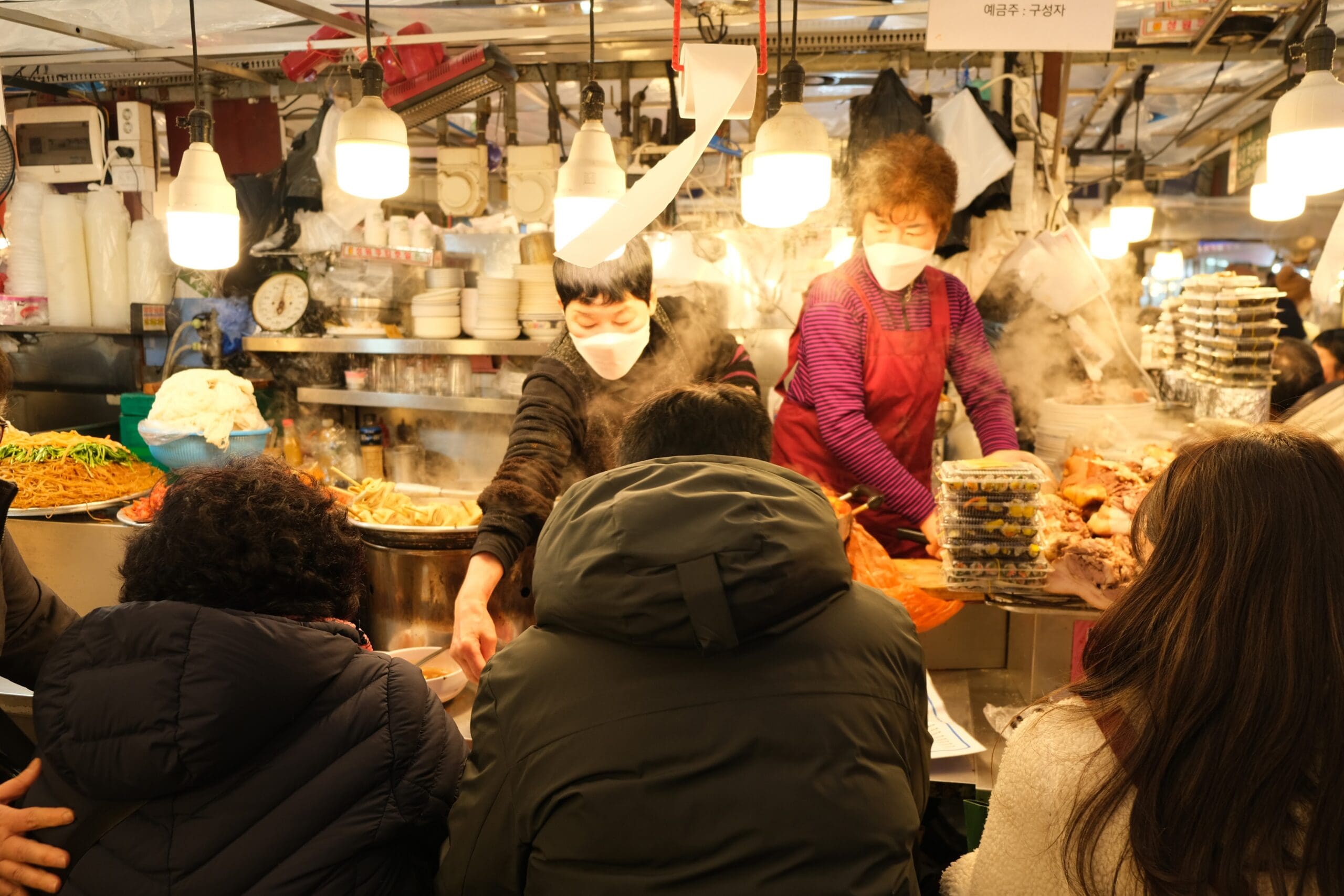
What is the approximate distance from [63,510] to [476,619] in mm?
1908

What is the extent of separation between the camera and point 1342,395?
2.42 meters

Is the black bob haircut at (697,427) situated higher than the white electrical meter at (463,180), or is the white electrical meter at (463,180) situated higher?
the white electrical meter at (463,180)

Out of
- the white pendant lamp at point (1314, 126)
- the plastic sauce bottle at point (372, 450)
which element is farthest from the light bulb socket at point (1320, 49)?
the plastic sauce bottle at point (372, 450)

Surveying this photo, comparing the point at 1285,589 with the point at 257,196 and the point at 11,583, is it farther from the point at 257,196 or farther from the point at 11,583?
the point at 257,196

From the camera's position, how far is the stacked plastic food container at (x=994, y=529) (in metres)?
Answer: 2.14

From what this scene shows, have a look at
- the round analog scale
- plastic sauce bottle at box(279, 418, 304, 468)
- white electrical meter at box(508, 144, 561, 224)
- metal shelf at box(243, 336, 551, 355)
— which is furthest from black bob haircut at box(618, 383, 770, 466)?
the round analog scale

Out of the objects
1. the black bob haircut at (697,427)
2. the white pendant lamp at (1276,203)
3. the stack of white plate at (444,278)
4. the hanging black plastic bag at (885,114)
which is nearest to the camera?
the black bob haircut at (697,427)

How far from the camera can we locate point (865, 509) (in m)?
2.70

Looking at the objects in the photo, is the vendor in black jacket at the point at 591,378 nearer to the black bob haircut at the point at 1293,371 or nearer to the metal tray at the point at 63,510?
the metal tray at the point at 63,510

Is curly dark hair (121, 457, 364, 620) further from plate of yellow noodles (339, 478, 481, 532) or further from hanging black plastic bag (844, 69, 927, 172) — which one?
hanging black plastic bag (844, 69, 927, 172)

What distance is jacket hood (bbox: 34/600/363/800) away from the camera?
4.25ft

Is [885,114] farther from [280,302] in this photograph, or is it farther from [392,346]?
[280,302]

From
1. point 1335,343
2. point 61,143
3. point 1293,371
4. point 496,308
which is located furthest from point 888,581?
point 61,143

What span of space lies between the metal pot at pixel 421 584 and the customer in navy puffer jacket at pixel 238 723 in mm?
954
